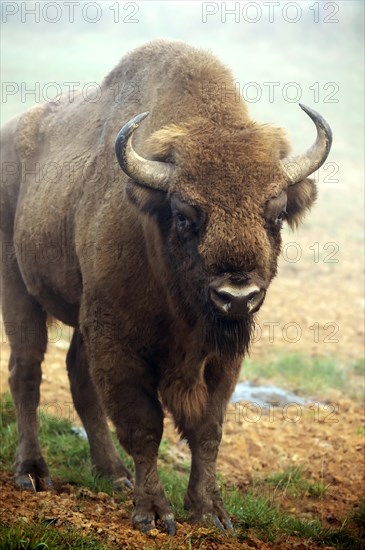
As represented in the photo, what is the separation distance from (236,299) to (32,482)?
276 centimetres

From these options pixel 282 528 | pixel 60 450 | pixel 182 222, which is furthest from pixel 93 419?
pixel 182 222

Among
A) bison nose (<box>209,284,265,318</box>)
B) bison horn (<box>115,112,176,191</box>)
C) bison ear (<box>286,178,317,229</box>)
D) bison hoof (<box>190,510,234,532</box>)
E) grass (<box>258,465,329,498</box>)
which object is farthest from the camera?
grass (<box>258,465,329,498</box>)

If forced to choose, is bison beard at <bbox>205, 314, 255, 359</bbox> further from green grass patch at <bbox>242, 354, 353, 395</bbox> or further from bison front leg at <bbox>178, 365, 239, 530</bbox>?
green grass patch at <bbox>242, 354, 353, 395</bbox>

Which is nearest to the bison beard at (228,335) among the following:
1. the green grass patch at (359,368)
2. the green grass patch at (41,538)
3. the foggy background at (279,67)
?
the green grass patch at (41,538)

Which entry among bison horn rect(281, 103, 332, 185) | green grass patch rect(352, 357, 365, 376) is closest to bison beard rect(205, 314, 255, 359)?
bison horn rect(281, 103, 332, 185)

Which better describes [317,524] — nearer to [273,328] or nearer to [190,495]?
[190,495]

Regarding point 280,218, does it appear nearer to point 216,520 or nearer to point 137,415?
point 137,415

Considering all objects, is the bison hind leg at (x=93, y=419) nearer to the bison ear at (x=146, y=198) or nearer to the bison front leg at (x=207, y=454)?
the bison front leg at (x=207, y=454)

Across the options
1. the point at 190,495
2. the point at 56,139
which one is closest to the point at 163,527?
the point at 190,495

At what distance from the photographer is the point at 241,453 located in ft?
28.1

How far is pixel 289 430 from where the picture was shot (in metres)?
9.27

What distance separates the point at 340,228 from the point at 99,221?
1733 cm

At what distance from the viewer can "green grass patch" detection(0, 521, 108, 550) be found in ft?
14.8

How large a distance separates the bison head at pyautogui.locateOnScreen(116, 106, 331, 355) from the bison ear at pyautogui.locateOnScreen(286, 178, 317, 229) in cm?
2
